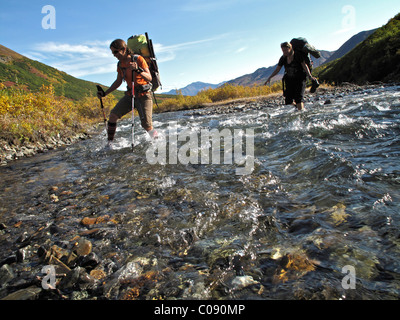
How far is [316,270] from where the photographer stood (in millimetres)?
1884

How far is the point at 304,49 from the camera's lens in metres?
7.98

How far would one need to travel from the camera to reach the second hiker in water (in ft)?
26.6

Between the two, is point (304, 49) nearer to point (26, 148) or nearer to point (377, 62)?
point (26, 148)

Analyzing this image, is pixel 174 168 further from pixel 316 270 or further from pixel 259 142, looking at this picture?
pixel 316 270

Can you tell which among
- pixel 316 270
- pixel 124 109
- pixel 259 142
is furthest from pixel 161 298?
pixel 124 109

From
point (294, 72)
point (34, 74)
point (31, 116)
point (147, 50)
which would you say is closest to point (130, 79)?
point (147, 50)

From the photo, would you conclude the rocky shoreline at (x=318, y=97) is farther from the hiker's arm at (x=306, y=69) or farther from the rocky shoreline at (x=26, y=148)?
the rocky shoreline at (x=26, y=148)

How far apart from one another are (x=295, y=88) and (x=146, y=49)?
5668 millimetres

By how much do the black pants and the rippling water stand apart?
3694mm

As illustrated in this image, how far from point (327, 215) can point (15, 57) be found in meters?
197

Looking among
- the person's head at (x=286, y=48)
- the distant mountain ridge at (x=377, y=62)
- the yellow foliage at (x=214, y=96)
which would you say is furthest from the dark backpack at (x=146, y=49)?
the yellow foliage at (x=214, y=96)

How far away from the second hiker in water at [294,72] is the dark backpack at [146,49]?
14.6ft

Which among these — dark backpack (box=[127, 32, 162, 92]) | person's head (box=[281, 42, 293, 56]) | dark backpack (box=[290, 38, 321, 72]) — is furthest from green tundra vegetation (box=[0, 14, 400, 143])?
dark backpack (box=[290, 38, 321, 72])

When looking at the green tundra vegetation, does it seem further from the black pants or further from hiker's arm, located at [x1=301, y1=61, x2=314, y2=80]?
hiker's arm, located at [x1=301, y1=61, x2=314, y2=80]
